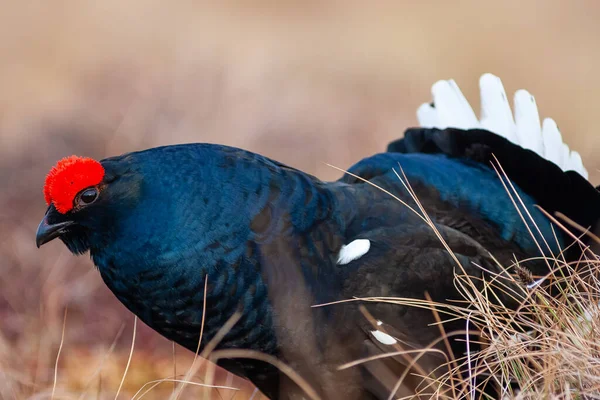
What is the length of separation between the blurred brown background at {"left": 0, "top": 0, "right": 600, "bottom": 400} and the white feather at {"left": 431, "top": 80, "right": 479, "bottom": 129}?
5.61 ft

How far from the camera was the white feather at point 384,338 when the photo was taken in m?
2.65

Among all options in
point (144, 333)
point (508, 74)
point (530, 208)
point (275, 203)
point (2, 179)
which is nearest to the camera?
point (275, 203)

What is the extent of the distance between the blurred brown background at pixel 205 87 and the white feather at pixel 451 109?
1708 mm

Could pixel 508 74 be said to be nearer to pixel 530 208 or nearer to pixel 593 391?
pixel 530 208

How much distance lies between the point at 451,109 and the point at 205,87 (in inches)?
132

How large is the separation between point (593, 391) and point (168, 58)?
6067 millimetres

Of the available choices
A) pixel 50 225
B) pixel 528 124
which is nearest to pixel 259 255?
pixel 50 225

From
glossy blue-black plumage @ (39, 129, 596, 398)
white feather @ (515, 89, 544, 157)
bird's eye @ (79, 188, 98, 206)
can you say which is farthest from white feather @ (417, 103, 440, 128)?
bird's eye @ (79, 188, 98, 206)

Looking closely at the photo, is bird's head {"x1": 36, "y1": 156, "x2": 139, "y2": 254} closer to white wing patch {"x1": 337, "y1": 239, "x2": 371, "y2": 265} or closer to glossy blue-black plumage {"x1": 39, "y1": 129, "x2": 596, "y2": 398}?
glossy blue-black plumage {"x1": 39, "y1": 129, "x2": 596, "y2": 398}

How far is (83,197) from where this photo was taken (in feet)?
8.02

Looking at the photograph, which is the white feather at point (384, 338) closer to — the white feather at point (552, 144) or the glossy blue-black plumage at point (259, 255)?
the glossy blue-black plumage at point (259, 255)

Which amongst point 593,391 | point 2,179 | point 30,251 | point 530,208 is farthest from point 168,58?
point 593,391

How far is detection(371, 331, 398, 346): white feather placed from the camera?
2.65m

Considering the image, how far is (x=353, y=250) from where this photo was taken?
2670mm
